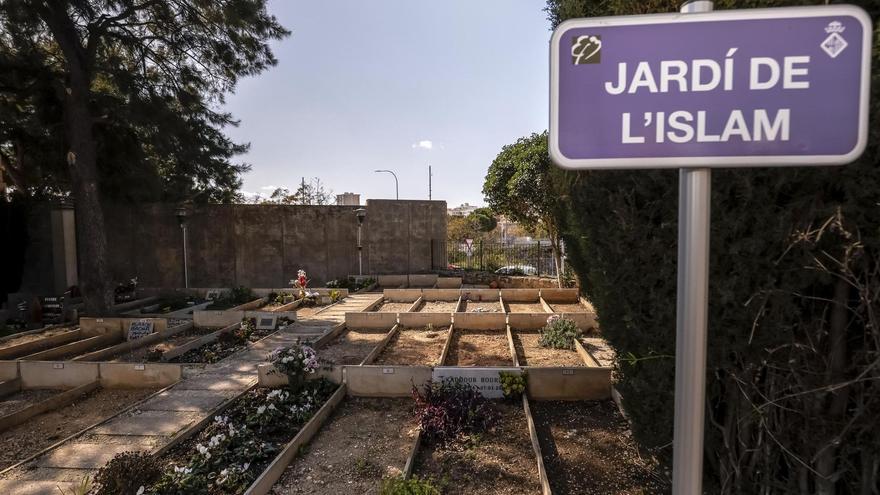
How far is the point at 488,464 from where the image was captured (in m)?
4.79

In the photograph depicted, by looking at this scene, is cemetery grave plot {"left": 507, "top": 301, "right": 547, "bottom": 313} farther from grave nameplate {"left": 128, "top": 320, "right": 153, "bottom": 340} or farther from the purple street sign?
the purple street sign

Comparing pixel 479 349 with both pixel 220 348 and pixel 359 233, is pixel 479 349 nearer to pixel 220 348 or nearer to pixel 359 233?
pixel 220 348

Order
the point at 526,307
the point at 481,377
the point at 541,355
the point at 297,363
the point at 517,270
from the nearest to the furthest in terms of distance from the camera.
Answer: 1. the point at 481,377
2. the point at 297,363
3. the point at 541,355
4. the point at 526,307
5. the point at 517,270

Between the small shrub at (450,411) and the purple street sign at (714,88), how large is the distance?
5.03m

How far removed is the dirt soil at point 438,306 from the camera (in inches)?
529

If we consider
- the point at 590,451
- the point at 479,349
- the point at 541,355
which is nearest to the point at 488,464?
the point at 590,451

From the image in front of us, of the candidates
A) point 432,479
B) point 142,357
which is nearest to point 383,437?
point 432,479

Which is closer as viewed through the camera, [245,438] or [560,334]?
[245,438]

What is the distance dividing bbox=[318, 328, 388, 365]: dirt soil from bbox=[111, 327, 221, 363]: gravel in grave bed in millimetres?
3317

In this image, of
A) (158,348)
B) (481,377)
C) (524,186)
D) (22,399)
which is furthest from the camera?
(524,186)

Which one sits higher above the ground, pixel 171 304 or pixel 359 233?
pixel 359 233

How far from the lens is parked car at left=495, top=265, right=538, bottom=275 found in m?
19.9

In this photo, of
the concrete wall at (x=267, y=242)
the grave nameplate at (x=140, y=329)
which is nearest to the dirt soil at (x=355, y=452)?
the grave nameplate at (x=140, y=329)

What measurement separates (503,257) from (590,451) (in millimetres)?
16265
